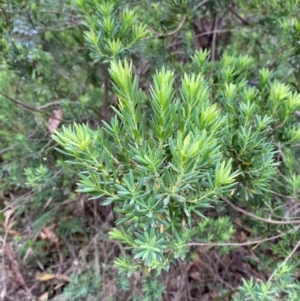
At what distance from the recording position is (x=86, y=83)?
6.90ft

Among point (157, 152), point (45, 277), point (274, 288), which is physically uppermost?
point (157, 152)

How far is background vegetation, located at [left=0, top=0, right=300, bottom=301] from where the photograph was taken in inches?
30.5

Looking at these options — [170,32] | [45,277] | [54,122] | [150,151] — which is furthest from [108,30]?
[45,277]

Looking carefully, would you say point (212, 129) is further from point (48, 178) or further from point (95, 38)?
point (48, 178)

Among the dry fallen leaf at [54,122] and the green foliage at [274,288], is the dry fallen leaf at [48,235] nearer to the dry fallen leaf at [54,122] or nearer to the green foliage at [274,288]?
the dry fallen leaf at [54,122]

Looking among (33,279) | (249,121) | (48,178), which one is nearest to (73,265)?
(33,279)

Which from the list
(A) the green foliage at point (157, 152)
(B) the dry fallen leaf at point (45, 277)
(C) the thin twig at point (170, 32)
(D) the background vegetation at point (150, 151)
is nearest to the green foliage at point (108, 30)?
(D) the background vegetation at point (150, 151)

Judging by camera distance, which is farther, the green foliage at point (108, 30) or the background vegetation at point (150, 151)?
the green foliage at point (108, 30)

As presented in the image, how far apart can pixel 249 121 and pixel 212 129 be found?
279mm

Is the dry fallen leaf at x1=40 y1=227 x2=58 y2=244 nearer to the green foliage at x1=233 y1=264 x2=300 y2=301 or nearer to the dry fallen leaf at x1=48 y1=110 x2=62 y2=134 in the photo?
the dry fallen leaf at x1=48 y1=110 x2=62 y2=134

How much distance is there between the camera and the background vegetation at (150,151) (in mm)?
774

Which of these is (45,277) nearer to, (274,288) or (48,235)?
(48,235)

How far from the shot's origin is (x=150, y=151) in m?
0.73

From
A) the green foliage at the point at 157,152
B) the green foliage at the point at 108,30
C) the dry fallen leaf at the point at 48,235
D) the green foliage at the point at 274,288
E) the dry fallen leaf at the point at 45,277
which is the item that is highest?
the green foliage at the point at 108,30
